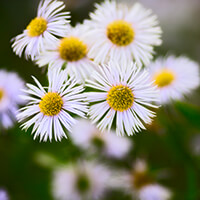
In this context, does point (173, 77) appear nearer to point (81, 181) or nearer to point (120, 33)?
point (120, 33)

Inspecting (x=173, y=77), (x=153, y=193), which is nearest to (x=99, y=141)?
(x=153, y=193)

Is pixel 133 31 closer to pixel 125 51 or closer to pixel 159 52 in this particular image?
pixel 125 51

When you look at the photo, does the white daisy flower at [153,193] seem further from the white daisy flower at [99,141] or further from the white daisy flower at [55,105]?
the white daisy flower at [55,105]

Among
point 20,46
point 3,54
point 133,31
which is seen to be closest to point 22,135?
point 20,46

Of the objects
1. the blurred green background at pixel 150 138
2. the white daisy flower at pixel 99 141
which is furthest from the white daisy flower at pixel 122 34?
the white daisy flower at pixel 99 141

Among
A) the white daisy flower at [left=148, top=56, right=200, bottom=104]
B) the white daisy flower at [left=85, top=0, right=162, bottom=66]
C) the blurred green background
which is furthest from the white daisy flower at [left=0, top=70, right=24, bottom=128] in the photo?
the white daisy flower at [left=148, top=56, right=200, bottom=104]

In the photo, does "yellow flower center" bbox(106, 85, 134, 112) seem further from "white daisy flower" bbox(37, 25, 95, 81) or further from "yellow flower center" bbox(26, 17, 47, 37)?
"yellow flower center" bbox(26, 17, 47, 37)

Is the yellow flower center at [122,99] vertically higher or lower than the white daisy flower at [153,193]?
higher
